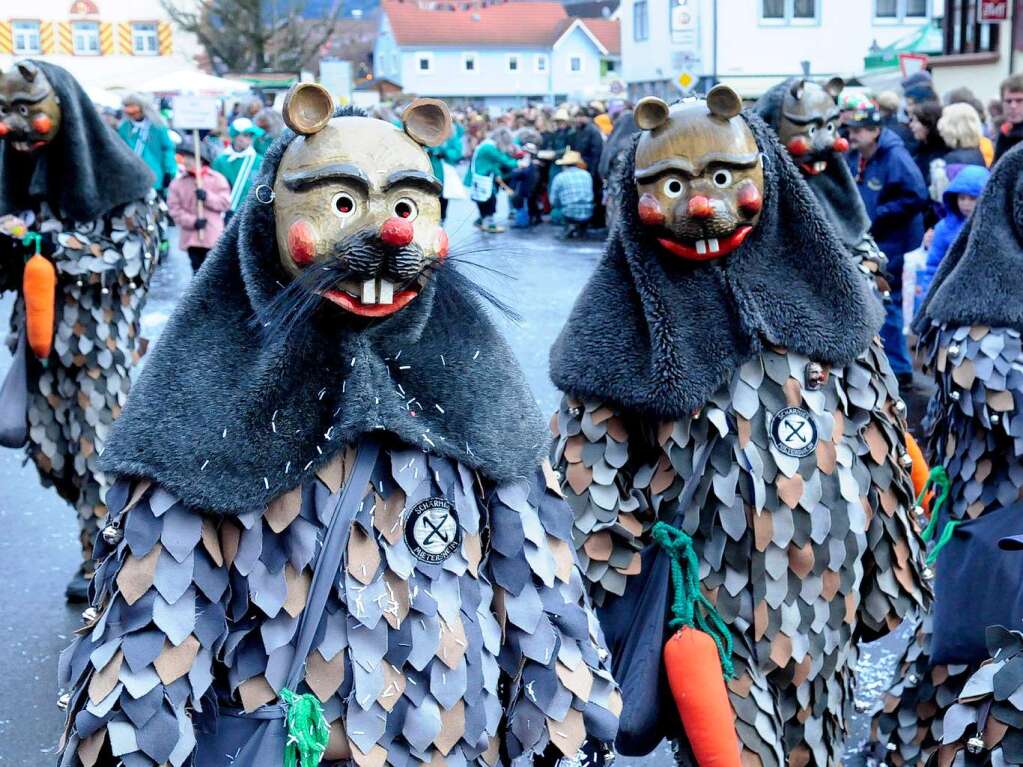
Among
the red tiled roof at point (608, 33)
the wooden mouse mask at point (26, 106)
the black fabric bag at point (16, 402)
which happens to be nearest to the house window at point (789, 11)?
the wooden mouse mask at point (26, 106)

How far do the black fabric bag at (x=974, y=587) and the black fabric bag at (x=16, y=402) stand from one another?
349cm

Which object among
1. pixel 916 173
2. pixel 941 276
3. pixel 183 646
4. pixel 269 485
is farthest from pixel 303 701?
pixel 916 173

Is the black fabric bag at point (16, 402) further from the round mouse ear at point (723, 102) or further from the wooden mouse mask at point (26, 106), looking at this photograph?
the round mouse ear at point (723, 102)

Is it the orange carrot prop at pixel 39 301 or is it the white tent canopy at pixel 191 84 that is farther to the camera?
the white tent canopy at pixel 191 84

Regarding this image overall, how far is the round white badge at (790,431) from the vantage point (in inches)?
126

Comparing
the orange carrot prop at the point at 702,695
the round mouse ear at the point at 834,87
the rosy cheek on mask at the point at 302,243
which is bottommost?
the orange carrot prop at the point at 702,695

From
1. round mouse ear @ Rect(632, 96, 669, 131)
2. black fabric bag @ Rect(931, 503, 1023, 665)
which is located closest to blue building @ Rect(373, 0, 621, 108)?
black fabric bag @ Rect(931, 503, 1023, 665)

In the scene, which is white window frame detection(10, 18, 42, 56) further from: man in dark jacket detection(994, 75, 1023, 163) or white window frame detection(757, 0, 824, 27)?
man in dark jacket detection(994, 75, 1023, 163)

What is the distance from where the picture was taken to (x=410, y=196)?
242 centimetres

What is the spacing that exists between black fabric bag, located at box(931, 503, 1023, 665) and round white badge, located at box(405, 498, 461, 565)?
64.8 inches

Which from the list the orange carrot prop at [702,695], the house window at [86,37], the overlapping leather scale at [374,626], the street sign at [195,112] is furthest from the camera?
the house window at [86,37]

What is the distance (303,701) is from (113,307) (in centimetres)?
370

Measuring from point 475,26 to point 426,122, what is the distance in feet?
226

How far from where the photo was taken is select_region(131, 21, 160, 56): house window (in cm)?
5153
